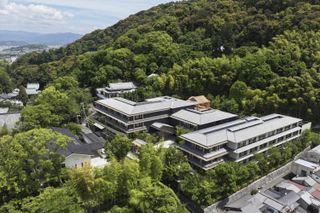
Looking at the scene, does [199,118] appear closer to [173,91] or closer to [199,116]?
[199,116]

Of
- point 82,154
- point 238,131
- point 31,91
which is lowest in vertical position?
point 31,91

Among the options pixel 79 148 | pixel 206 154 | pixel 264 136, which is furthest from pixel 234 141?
pixel 79 148

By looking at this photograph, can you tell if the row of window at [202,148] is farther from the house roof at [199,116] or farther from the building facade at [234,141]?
the house roof at [199,116]

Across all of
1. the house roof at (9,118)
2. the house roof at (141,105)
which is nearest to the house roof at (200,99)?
the house roof at (141,105)

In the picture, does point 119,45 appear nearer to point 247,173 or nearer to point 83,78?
point 83,78

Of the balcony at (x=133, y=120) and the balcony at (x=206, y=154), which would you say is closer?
the balcony at (x=206, y=154)

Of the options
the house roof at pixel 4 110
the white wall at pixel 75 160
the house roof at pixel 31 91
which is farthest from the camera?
the house roof at pixel 31 91

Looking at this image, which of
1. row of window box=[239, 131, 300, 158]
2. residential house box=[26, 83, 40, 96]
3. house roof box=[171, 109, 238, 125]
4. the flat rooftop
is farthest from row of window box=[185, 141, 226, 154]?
residential house box=[26, 83, 40, 96]
